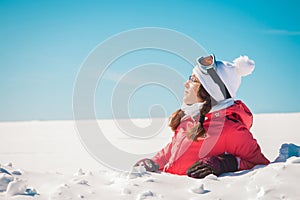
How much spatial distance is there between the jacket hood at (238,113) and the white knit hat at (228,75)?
124 mm

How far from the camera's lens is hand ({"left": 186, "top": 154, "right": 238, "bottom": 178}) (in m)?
2.86

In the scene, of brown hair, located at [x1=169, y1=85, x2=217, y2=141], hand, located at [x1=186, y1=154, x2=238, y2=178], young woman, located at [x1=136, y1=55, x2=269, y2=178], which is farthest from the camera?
brown hair, located at [x1=169, y1=85, x2=217, y2=141]

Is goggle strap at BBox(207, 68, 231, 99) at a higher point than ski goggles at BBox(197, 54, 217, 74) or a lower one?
lower

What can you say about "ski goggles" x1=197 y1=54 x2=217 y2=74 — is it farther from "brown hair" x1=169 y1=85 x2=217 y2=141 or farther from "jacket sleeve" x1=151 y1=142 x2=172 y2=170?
"jacket sleeve" x1=151 y1=142 x2=172 y2=170

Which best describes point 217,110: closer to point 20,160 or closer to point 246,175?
point 246,175

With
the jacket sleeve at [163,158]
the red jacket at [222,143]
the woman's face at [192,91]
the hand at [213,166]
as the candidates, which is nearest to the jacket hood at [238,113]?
the red jacket at [222,143]

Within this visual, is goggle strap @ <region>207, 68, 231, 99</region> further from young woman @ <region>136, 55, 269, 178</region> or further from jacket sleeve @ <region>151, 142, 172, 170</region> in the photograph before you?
jacket sleeve @ <region>151, 142, 172, 170</region>

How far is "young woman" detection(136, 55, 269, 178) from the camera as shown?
3033 millimetres

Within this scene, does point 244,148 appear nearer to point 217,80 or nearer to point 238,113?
point 238,113

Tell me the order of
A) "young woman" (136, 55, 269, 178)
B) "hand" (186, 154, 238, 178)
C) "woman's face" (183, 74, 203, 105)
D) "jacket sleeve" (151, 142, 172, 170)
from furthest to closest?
"jacket sleeve" (151, 142, 172, 170), "woman's face" (183, 74, 203, 105), "young woman" (136, 55, 269, 178), "hand" (186, 154, 238, 178)

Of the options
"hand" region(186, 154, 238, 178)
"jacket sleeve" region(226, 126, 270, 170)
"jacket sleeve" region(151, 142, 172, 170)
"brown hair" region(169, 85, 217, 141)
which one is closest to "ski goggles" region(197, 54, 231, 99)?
"brown hair" region(169, 85, 217, 141)

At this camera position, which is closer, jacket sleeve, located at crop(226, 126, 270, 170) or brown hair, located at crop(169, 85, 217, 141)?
jacket sleeve, located at crop(226, 126, 270, 170)

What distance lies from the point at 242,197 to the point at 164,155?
1454mm

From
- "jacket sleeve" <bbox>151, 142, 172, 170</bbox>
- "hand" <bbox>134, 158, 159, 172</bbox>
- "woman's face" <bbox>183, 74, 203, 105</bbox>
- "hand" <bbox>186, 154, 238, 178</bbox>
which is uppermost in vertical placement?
"woman's face" <bbox>183, 74, 203, 105</bbox>
